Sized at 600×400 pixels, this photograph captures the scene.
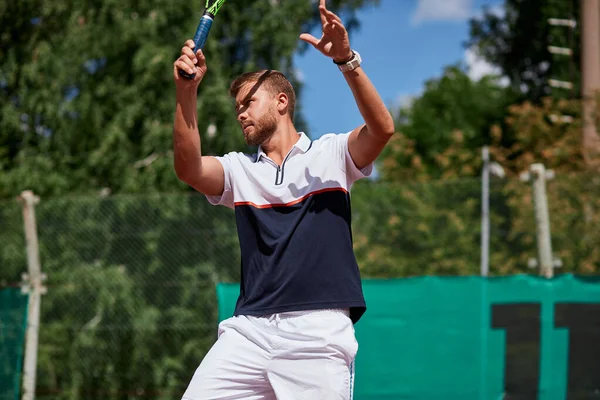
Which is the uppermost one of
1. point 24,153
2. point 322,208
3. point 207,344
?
point 24,153

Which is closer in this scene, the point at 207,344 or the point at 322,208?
the point at 322,208

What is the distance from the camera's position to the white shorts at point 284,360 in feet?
10.9

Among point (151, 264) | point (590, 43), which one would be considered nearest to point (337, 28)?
point (151, 264)

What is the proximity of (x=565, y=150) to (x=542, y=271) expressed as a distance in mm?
7169

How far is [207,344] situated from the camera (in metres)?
8.17

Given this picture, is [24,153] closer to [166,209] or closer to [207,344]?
[166,209]

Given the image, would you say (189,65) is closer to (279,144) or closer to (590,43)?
(279,144)

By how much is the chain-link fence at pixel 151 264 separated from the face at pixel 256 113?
4.57 metres


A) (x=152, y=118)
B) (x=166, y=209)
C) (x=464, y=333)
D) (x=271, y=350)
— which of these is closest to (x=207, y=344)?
(x=166, y=209)

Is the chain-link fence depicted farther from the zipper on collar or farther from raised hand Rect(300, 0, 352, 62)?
raised hand Rect(300, 0, 352, 62)

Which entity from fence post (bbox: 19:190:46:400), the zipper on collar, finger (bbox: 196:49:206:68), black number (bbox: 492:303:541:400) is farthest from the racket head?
fence post (bbox: 19:190:46:400)

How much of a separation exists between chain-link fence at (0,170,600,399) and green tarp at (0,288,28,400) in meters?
1.30

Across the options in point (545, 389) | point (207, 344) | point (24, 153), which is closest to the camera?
point (545, 389)

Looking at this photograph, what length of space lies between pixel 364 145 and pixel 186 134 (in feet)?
2.36
